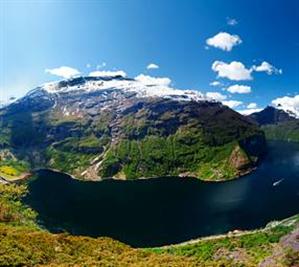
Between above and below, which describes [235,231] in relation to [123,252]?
below

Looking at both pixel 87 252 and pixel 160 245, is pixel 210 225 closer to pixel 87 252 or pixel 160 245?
pixel 160 245

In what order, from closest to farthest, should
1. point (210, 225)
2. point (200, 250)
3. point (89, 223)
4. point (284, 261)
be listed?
point (284, 261) → point (200, 250) → point (210, 225) → point (89, 223)

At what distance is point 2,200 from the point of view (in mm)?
118438

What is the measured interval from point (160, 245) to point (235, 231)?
2951cm

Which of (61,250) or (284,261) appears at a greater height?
(61,250)

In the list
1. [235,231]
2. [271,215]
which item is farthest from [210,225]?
[271,215]

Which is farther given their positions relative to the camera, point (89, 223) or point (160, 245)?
point (89, 223)

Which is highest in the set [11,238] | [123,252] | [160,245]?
[11,238]

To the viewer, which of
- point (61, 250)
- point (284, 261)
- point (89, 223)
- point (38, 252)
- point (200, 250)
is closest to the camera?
point (38, 252)

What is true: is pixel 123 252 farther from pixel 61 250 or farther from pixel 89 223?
pixel 89 223

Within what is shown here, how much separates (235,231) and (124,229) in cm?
4698

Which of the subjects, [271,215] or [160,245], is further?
[271,215]

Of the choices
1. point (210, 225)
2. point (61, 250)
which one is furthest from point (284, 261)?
point (210, 225)

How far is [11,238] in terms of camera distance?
201 ft
